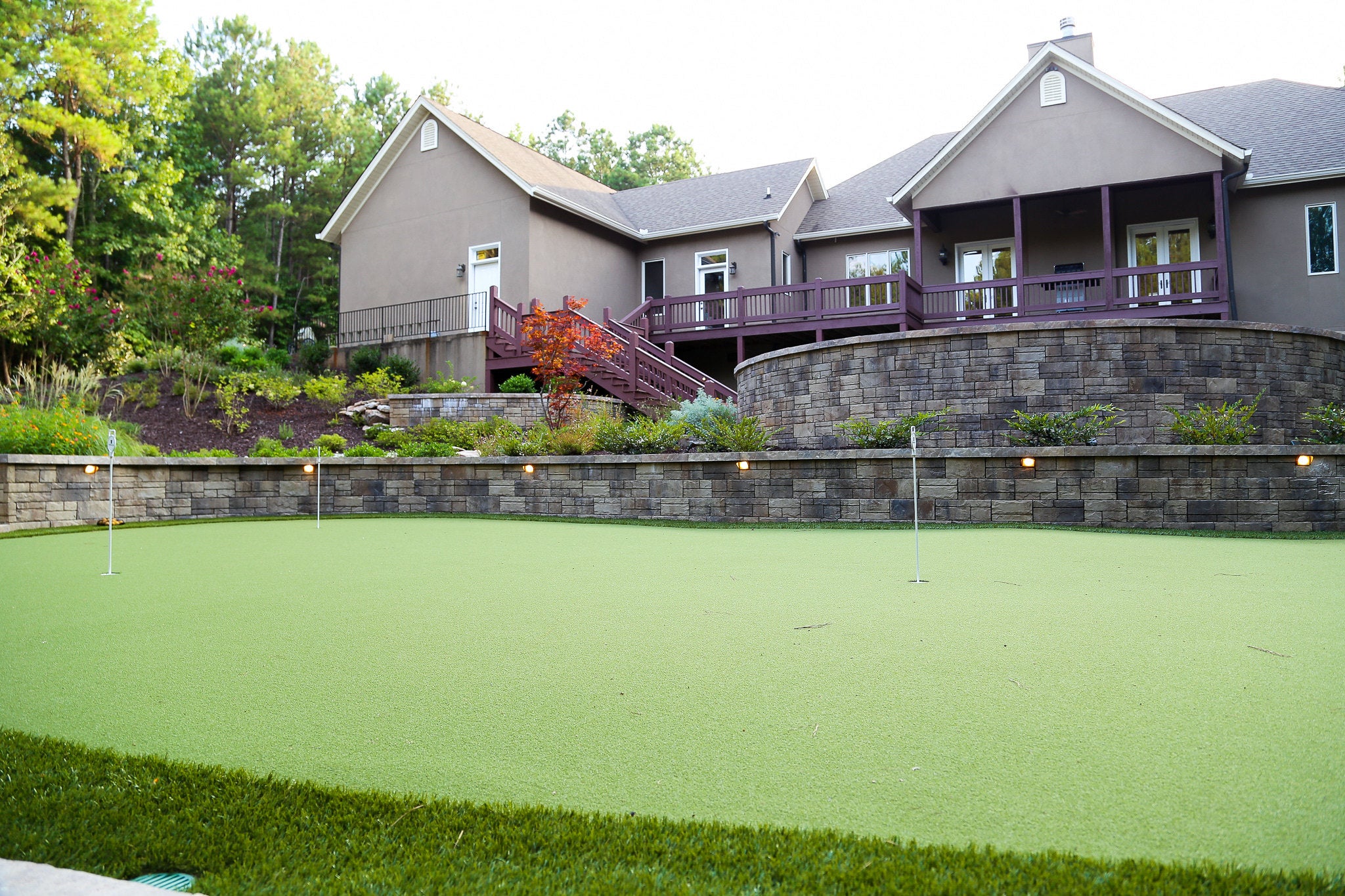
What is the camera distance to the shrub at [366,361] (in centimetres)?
1830

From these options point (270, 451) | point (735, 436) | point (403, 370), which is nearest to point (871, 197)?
point (403, 370)

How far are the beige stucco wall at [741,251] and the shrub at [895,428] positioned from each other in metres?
9.14

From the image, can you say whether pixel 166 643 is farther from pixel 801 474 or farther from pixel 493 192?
pixel 493 192

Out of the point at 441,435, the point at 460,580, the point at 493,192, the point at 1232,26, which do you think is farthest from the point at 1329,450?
the point at 493,192

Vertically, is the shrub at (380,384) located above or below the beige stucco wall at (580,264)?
below

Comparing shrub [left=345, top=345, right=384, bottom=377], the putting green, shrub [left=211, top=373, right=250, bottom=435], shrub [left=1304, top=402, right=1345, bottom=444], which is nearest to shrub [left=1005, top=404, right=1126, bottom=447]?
shrub [left=1304, top=402, right=1345, bottom=444]

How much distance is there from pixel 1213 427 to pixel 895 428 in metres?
3.14

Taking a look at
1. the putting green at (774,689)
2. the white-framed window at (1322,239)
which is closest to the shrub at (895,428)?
the putting green at (774,689)

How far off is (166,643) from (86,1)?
2566cm

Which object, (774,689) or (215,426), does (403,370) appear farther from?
(774,689)

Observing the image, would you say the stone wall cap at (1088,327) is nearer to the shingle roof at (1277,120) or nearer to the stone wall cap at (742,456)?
the stone wall cap at (742,456)

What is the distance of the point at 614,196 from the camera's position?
904 inches

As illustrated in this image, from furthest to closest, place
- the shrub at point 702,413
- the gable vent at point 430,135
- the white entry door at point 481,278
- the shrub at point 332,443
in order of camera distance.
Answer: the gable vent at point 430,135 → the white entry door at point 481,278 → the shrub at point 332,443 → the shrub at point 702,413

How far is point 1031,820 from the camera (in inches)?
78.1
